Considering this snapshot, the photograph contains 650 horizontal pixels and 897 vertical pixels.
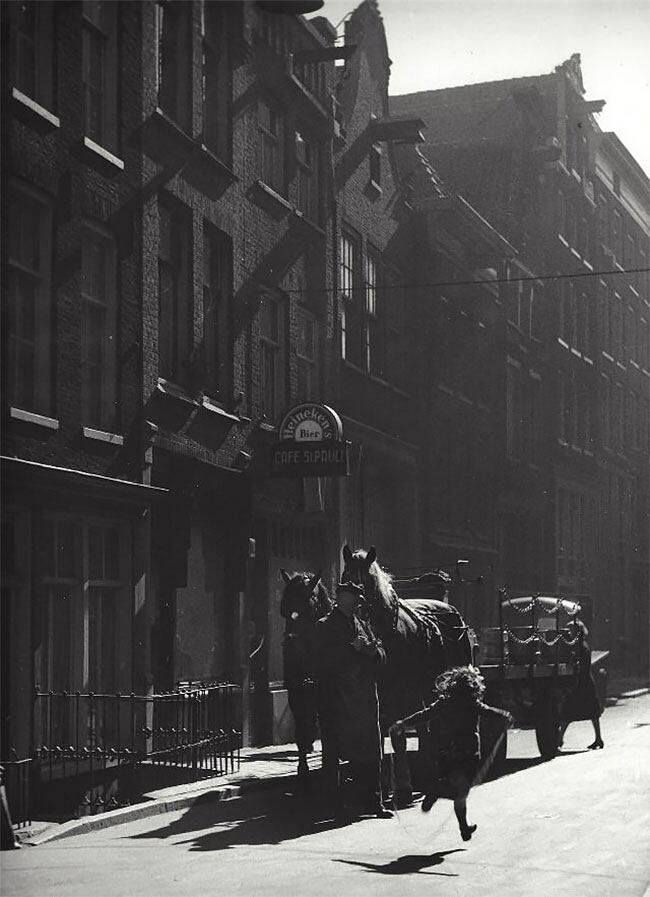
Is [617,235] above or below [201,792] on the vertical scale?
above

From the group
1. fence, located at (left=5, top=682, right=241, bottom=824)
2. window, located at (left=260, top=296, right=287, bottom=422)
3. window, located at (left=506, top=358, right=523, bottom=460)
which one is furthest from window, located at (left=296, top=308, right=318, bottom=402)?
window, located at (left=506, top=358, right=523, bottom=460)

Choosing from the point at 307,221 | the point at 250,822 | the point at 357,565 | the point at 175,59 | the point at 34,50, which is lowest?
the point at 250,822

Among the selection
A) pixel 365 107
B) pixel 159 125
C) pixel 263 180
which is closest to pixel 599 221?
pixel 365 107

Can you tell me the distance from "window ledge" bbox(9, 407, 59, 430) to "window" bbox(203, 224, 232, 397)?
3.66 m

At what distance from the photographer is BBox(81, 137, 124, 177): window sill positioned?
1518 centimetres

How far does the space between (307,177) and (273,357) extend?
185 inches

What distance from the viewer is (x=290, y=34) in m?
19.0

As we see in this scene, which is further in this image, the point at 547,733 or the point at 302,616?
the point at 547,733

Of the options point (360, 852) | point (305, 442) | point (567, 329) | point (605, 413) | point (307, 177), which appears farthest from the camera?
point (605, 413)

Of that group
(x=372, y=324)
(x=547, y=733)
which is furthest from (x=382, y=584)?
(x=372, y=324)

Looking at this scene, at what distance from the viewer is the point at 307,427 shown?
2050 cm

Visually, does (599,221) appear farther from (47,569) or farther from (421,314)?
(47,569)

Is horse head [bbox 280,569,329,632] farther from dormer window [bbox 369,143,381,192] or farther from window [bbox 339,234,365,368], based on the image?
dormer window [bbox 369,143,381,192]

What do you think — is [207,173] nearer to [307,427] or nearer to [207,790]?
[307,427]
